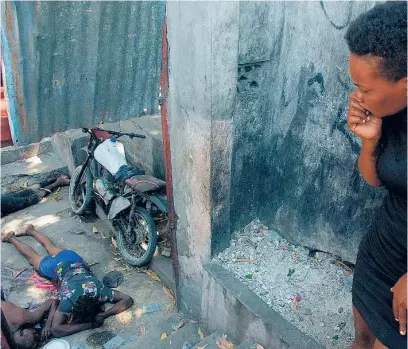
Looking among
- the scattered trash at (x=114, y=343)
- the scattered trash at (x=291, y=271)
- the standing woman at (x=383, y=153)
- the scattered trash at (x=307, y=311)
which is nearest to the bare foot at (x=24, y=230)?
the scattered trash at (x=114, y=343)

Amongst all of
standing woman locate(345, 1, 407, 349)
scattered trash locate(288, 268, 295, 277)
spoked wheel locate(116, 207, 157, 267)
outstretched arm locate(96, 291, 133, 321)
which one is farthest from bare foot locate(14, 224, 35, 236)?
standing woman locate(345, 1, 407, 349)

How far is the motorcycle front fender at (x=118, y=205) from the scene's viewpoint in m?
5.39

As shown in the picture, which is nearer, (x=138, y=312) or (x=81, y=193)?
(x=138, y=312)

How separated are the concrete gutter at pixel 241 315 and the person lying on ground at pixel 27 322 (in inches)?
66.3

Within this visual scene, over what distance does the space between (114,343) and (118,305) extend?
49cm

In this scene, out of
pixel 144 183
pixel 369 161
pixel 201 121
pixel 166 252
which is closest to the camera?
pixel 369 161

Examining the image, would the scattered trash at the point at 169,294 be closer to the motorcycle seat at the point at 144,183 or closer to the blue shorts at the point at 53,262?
the blue shorts at the point at 53,262

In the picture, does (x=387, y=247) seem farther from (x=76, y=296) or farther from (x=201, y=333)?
(x=76, y=296)

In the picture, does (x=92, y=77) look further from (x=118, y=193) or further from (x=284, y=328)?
(x=118, y=193)

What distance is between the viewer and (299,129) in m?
3.71

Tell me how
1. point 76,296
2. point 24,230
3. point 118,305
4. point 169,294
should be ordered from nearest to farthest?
point 76,296 < point 118,305 < point 169,294 < point 24,230

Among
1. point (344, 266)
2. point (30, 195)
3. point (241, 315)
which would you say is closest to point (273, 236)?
point (344, 266)

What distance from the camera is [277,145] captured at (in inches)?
155

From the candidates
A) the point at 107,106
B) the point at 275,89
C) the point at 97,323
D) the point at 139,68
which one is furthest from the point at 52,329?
the point at 275,89
